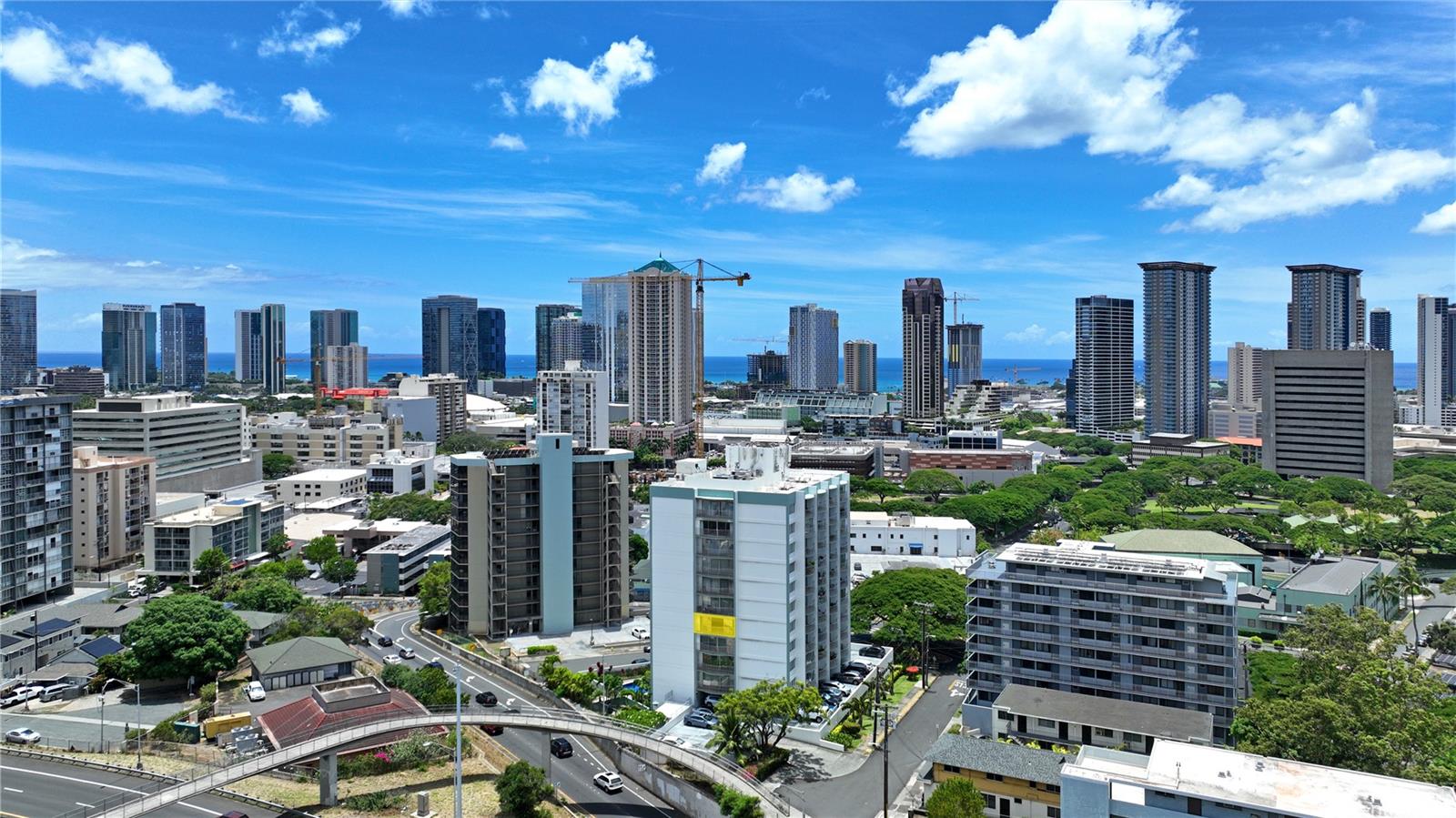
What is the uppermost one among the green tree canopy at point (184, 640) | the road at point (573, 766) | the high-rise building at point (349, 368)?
the high-rise building at point (349, 368)

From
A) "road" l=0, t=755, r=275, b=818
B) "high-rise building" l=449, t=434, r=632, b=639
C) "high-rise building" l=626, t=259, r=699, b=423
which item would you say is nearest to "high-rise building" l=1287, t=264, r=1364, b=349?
"high-rise building" l=626, t=259, r=699, b=423

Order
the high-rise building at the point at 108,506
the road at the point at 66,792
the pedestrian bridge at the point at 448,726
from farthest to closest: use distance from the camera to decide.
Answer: the high-rise building at the point at 108,506
the road at the point at 66,792
the pedestrian bridge at the point at 448,726

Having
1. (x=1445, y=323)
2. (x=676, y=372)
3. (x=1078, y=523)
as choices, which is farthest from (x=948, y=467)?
(x=1445, y=323)

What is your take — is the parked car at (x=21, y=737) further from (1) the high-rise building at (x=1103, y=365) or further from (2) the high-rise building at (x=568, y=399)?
(1) the high-rise building at (x=1103, y=365)

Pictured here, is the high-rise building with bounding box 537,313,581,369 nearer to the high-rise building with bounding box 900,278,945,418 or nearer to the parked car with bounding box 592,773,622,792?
the high-rise building with bounding box 900,278,945,418

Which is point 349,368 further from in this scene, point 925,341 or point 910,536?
point 910,536

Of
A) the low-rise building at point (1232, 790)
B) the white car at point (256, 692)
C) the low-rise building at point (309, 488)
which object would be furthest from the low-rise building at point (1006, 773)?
the low-rise building at point (309, 488)

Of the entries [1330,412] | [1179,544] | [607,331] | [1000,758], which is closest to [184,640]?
[1000,758]
